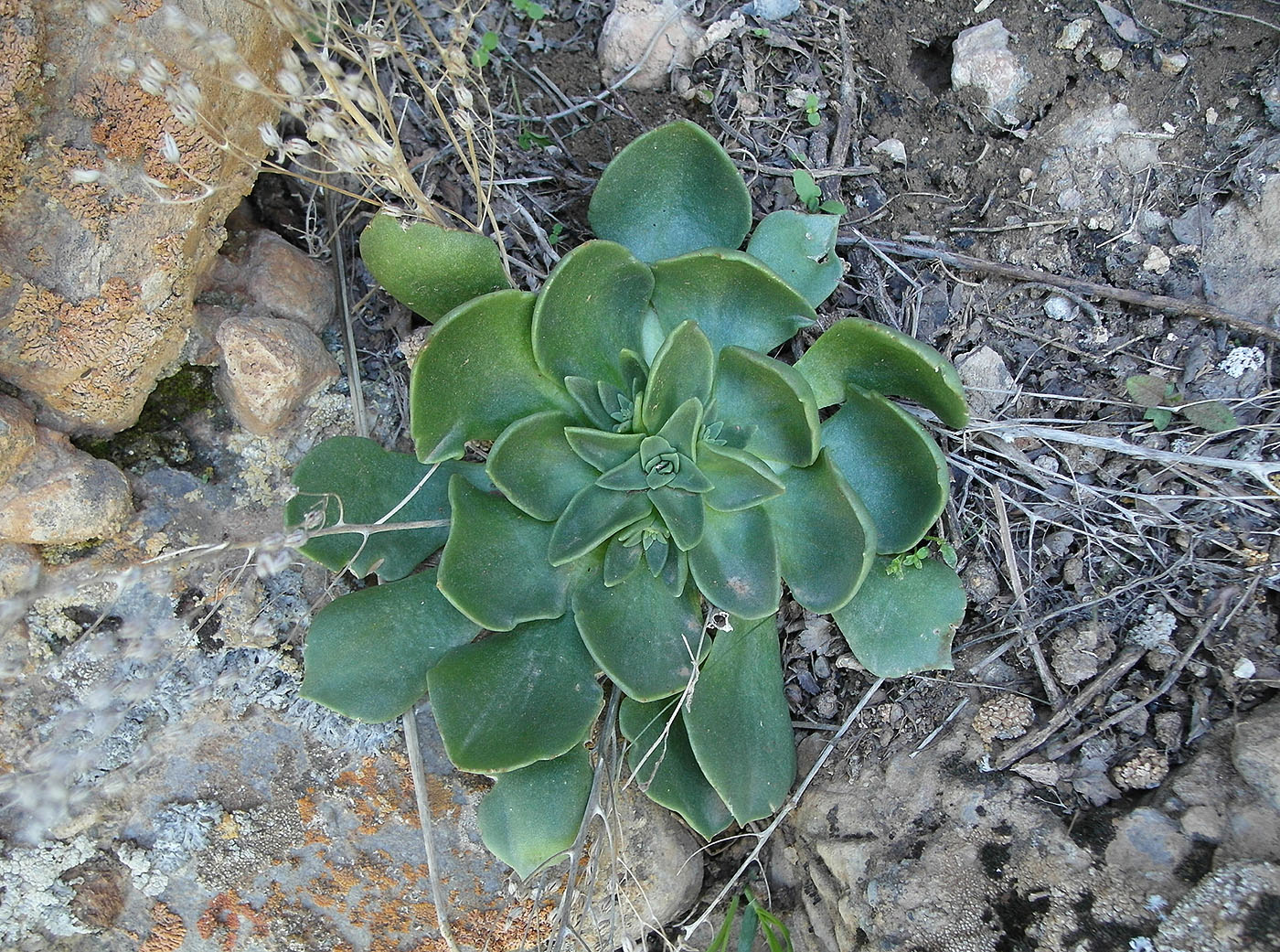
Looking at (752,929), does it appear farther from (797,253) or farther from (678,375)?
(797,253)

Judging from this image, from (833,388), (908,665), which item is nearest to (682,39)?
(833,388)

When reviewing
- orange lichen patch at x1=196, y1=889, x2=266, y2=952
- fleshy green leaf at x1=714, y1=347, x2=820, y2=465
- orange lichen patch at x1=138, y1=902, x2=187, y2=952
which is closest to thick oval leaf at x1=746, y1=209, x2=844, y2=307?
fleshy green leaf at x1=714, y1=347, x2=820, y2=465

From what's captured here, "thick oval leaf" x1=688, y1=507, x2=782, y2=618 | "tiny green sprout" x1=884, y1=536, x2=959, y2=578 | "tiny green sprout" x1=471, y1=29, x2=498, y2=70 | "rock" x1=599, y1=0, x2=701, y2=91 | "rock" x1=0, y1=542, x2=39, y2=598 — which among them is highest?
"tiny green sprout" x1=471, y1=29, x2=498, y2=70

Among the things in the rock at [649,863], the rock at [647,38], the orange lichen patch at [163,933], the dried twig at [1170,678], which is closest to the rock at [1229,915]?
the dried twig at [1170,678]

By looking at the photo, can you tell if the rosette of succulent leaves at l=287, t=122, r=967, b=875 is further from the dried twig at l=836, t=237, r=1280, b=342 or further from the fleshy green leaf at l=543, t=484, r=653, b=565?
the dried twig at l=836, t=237, r=1280, b=342

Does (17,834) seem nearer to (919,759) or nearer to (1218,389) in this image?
(919,759)

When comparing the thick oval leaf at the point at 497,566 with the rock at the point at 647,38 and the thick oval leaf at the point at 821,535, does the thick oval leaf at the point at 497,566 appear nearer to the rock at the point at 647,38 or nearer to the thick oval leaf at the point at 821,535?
the thick oval leaf at the point at 821,535
